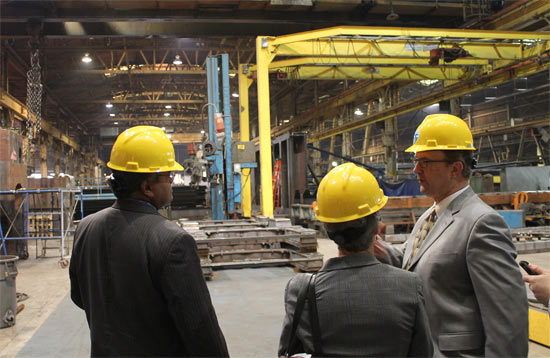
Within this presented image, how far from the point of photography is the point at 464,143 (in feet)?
6.48

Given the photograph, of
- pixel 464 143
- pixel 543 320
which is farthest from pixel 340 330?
pixel 543 320

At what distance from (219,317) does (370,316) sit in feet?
11.3

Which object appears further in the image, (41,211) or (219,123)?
(41,211)

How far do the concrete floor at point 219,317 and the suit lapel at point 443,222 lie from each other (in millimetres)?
2078

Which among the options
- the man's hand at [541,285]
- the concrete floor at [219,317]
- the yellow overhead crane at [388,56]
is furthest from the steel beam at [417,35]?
the man's hand at [541,285]

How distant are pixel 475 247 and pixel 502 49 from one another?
13.0 m

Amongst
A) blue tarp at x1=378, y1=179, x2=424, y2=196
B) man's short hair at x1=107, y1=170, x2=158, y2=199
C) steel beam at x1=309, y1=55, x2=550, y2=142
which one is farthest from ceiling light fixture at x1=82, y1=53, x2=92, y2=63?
man's short hair at x1=107, y1=170, x2=158, y2=199

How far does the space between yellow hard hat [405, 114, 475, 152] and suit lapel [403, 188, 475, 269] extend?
222 millimetres

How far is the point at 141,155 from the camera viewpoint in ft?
6.00

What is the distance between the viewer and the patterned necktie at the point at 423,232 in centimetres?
202

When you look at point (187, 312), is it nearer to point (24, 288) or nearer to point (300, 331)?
point (300, 331)

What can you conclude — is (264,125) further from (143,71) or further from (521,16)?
(143,71)

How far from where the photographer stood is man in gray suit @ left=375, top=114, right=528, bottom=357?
1.59 m

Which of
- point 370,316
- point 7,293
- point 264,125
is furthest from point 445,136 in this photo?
point 264,125
